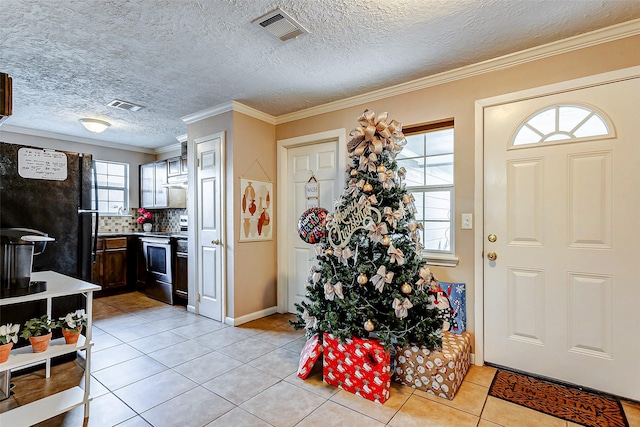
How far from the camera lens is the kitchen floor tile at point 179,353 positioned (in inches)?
101

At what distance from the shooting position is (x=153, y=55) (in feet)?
7.83

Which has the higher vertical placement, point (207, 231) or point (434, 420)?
point (207, 231)

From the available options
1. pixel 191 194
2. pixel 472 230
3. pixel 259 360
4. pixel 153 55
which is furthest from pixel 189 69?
pixel 472 230

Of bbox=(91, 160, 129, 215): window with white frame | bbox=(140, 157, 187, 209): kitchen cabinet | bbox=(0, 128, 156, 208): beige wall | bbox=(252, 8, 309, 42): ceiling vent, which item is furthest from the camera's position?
bbox=(91, 160, 129, 215): window with white frame

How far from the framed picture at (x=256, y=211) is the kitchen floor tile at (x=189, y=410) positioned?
1.69 metres

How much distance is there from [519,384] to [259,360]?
193cm

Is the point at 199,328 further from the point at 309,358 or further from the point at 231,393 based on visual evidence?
the point at 309,358

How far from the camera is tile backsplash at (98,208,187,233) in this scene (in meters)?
5.34

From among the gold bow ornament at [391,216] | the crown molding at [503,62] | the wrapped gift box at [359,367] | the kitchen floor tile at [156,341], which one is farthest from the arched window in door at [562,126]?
the kitchen floor tile at [156,341]

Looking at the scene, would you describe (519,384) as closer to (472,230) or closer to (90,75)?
(472,230)

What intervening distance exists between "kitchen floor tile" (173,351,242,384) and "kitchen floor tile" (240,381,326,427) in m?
0.46

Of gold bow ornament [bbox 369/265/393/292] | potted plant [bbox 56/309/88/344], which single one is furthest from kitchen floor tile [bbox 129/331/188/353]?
gold bow ornament [bbox 369/265/393/292]

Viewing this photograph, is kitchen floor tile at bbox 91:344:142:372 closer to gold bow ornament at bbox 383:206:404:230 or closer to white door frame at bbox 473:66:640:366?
gold bow ornament at bbox 383:206:404:230

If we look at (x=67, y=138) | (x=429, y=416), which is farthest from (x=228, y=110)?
(x=429, y=416)
